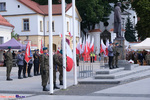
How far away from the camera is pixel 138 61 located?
32.3 m

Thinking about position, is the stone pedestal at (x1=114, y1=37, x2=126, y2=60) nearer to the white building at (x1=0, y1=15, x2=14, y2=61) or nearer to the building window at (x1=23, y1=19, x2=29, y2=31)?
the white building at (x1=0, y1=15, x2=14, y2=61)

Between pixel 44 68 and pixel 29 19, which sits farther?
pixel 29 19

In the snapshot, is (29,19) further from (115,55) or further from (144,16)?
(115,55)

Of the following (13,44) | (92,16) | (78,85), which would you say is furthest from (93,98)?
(92,16)

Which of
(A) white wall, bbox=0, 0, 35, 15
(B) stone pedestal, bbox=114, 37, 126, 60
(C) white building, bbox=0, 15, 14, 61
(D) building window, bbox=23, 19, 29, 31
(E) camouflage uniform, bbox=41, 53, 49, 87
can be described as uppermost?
(A) white wall, bbox=0, 0, 35, 15

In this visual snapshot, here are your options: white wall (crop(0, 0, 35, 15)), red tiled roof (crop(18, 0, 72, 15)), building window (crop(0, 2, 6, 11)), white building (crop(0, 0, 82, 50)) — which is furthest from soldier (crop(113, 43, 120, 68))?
building window (crop(0, 2, 6, 11))

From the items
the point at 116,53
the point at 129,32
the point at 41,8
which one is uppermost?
the point at 41,8

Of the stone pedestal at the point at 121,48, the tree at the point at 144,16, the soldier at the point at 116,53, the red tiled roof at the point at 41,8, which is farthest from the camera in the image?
the red tiled roof at the point at 41,8

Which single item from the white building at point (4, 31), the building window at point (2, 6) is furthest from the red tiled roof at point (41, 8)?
the white building at point (4, 31)

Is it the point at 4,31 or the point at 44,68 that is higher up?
the point at 4,31

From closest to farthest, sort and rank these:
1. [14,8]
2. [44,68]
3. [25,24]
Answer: [44,68] < [14,8] < [25,24]

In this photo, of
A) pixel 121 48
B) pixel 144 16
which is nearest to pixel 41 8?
pixel 144 16

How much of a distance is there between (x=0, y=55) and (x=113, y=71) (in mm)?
21568

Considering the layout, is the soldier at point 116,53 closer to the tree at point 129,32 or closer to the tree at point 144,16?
the tree at point 144,16
